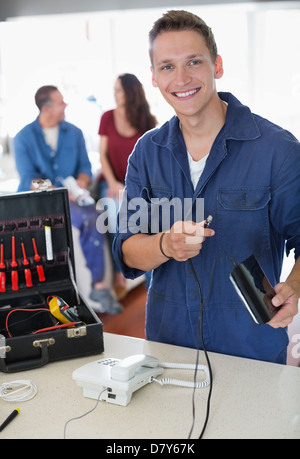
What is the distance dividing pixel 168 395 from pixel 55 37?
8.79 ft

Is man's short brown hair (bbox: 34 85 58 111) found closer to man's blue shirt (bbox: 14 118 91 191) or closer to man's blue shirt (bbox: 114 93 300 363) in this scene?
man's blue shirt (bbox: 14 118 91 191)

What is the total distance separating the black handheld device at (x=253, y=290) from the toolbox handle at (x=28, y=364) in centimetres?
56

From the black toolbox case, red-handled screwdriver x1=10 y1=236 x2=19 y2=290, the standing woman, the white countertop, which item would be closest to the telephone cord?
the white countertop

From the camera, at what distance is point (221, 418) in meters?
1.14

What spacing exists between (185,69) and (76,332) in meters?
0.81

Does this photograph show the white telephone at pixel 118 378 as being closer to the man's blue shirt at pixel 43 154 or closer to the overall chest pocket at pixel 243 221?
the overall chest pocket at pixel 243 221

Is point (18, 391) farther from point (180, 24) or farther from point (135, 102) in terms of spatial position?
point (135, 102)

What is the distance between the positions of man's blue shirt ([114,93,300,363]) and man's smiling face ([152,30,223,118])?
115 mm

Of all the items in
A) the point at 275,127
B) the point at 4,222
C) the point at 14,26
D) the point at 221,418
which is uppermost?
the point at 14,26

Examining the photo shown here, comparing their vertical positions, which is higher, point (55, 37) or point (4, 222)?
point (55, 37)

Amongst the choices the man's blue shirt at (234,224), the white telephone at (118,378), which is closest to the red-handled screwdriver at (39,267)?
the man's blue shirt at (234,224)

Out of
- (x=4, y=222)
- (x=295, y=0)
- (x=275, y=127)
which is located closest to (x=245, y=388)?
(x=275, y=127)

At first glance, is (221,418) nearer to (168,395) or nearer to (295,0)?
(168,395)

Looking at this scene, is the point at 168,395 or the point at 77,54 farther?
the point at 77,54
